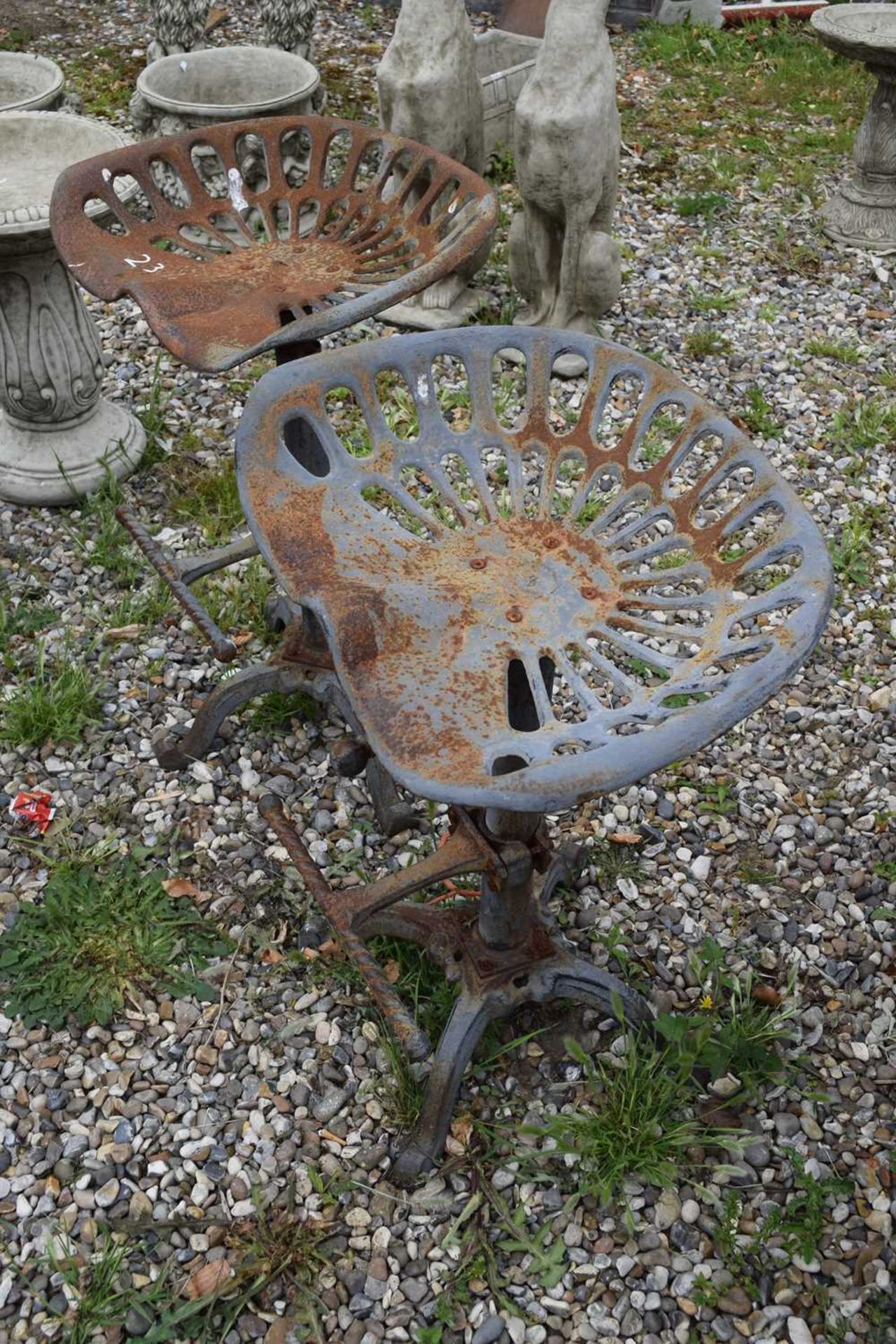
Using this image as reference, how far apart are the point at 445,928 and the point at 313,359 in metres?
1.17

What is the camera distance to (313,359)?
7.33 ft

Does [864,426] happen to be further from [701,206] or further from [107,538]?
A: [107,538]

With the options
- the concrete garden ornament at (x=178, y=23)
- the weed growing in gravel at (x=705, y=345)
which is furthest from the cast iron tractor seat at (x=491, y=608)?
the concrete garden ornament at (x=178, y=23)

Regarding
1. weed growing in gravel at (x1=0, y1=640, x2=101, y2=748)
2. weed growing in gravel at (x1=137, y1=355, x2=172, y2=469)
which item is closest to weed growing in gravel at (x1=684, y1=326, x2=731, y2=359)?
weed growing in gravel at (x1=137, y1=355, x2=172, y2=469)

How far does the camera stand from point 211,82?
5.20 meters

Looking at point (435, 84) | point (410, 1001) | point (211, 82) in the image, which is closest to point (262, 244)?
point (410, 1001)

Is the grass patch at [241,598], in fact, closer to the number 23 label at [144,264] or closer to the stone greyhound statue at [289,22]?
the number 23 label at [144,264]

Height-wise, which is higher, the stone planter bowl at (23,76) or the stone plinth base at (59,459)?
the stone planter bowl at (23,76)

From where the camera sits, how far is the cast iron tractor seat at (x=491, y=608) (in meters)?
1.79

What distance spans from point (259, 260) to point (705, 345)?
2.51 m

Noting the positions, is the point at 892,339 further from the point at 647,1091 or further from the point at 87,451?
the point at 647,1091

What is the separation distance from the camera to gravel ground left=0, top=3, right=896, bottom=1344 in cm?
218

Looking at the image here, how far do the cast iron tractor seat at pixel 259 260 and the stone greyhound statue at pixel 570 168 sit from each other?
1407 millimetres

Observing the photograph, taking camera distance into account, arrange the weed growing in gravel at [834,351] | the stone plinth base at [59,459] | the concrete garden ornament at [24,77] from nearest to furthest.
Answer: the stone plinth base at [59,459]
the concrete garden ornament at [24,77]
the weed growing in gravel at [834,351]
